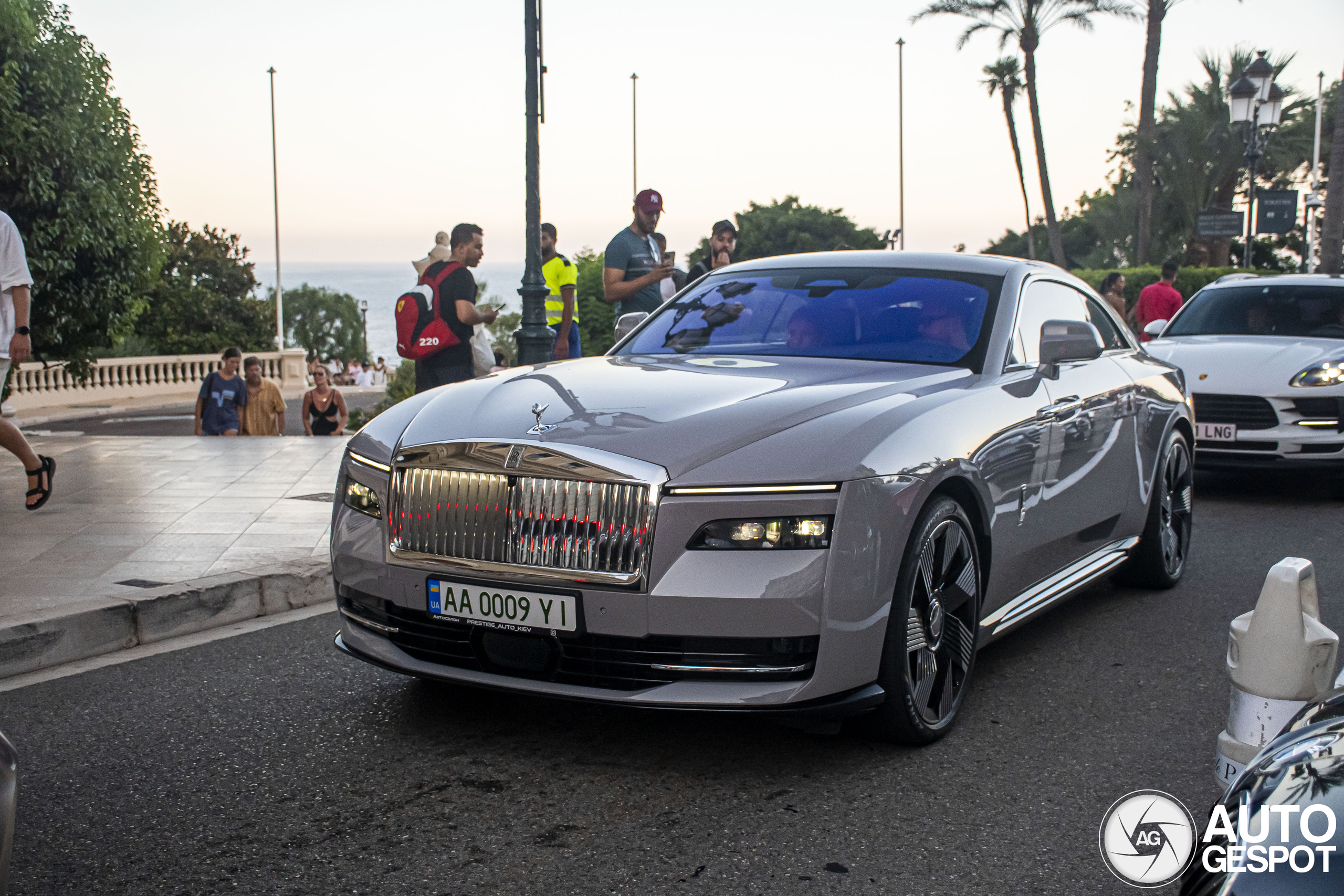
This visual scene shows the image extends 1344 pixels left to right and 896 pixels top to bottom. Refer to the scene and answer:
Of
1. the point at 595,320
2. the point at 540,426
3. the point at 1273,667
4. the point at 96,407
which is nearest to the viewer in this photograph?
the point at 1273,667

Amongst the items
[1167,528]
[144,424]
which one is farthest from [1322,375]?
[144,424]

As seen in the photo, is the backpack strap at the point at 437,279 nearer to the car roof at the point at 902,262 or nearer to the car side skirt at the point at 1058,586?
the car roof at the point at 902,262

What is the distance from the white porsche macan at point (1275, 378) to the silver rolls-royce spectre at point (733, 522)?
16.1ft

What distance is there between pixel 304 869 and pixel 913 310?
299cm

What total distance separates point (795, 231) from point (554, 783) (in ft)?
218

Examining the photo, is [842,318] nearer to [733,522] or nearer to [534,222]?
[733,522]

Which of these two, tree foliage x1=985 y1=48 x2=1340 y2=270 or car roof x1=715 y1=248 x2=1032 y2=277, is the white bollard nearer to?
car roof x1=715 y1=248 x2=1032 y2=277

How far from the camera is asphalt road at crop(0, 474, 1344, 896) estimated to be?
306 centimetres

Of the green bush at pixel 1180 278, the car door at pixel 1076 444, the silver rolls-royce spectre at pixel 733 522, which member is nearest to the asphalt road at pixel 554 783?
the silver rolls-royce spectre at pixel 733 522

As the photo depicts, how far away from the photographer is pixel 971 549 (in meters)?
4.15

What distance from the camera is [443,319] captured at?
926 centimetres

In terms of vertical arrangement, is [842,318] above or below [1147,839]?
above

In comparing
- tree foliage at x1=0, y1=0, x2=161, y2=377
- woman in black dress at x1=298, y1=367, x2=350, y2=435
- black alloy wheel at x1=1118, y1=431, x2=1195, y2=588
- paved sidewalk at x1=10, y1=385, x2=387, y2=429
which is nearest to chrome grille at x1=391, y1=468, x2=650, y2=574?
black alloy wheel at x1=1118, y1=431, x2=1195, y2=588

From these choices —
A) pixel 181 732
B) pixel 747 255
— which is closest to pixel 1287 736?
pixel 181 732
